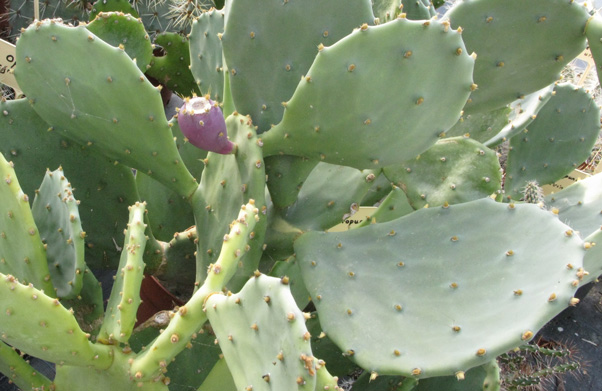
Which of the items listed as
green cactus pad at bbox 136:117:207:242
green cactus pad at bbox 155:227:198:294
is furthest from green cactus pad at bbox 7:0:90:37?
green cactus pad at bbox 155:227:198:294

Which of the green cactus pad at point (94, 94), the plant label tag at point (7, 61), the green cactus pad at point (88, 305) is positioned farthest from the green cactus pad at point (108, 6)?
the green cactus pad at point (88, 305)

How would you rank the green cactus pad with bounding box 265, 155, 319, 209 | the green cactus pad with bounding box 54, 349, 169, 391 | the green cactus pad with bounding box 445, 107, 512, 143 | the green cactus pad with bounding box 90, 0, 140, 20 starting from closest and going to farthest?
the green cactus pad with bounding box 54, 349, 169, 391 → the green cactus pad with bounding box 265, 155, 319, 209 → the green cactus pad with bounding box 445, 107, 512, 143 → the green cactus pad with bounding box 90, 0, 140, 20

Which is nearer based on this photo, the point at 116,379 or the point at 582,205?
the point at 116,379

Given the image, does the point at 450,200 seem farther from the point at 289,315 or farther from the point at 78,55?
the point at 78,55

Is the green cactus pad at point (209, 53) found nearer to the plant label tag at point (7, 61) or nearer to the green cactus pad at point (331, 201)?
the green cactus pad at point (331, 201)

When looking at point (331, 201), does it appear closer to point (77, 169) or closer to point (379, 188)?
point (379, 188)

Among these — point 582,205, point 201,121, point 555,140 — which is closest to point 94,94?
point 201,121

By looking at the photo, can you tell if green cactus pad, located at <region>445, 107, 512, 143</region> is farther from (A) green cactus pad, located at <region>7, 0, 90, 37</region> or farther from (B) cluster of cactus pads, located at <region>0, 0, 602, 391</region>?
(A) green cactus pad, located at <region>7, 0, 90, 37</region>
